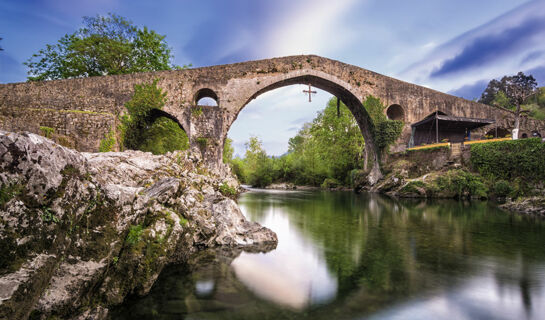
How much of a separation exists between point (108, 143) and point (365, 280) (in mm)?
10486

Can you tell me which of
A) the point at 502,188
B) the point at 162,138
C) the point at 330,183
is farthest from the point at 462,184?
the point at 162,138

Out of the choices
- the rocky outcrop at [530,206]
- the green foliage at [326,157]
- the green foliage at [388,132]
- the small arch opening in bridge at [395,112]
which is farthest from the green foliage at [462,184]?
the green foliage at [326,157]

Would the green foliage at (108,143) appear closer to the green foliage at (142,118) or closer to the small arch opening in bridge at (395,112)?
the green foliage at (142,118)

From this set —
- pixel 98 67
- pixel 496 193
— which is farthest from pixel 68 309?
pixel 98 67

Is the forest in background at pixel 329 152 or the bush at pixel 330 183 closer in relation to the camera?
the forest in background at pixel 329 152

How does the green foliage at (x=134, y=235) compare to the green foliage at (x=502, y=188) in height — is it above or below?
below

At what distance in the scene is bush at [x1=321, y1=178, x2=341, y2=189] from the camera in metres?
30.3

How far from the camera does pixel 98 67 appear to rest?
815 inches

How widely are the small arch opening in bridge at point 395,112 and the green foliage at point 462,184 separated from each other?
660cm

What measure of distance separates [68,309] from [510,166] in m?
19.2

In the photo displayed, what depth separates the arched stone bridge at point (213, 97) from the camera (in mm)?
10250

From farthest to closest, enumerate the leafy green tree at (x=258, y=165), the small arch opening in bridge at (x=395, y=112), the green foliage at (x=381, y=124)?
the leafy green tree at (x=258, y=165) < the small arch opening in bridge at (x=395, y=112) < the green foliage at (x=381, y=124)

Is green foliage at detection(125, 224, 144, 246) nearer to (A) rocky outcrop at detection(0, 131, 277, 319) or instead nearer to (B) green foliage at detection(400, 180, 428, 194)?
(A) rocky outcrop at detection(0, 131, 277, 319)

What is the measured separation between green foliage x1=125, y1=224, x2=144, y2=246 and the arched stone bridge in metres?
7.60
